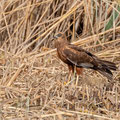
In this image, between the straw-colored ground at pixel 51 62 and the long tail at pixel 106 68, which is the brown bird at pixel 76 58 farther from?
the straw-colored ground at pixel 51 62

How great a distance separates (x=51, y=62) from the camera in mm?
5254

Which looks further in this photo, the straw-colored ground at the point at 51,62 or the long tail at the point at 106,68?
the long tail at the point at 106,68

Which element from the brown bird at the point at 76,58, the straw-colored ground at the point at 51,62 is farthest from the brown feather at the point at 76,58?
the straw-colored ground at the point at 51,62

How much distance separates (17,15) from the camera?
19.0 feet

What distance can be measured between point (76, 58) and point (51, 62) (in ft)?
1.78

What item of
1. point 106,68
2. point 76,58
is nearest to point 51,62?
point 76,58

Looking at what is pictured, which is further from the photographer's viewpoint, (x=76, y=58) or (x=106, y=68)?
(x=76, y=58)

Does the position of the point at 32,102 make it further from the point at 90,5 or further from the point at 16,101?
the point at 90,5

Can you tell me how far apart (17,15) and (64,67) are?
1192mm

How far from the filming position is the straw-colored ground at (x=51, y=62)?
3688 millimetres

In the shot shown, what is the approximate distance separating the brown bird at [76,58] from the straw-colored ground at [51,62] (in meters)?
0.13

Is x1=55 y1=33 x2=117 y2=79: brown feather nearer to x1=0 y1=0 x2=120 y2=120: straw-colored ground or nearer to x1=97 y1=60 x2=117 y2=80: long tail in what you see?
x1=97 y1=60 x2=117 y2=80: long tail

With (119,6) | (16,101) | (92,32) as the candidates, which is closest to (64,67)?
(92,32)

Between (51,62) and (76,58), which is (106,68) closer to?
(76,58)
